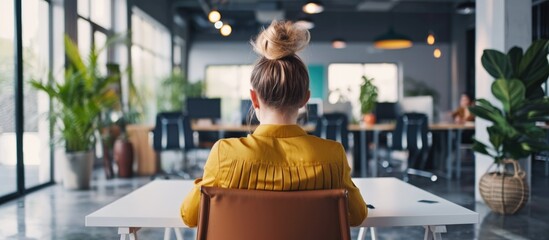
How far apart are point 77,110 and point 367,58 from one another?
9.51m

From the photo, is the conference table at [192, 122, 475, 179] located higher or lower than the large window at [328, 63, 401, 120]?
lower

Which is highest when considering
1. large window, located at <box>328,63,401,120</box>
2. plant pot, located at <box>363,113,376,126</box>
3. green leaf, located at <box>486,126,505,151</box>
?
large window, located at <box>328,63,401,120</box>

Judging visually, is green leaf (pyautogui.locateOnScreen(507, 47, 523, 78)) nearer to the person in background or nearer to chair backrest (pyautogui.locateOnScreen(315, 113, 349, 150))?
chair backrest (pyautogui.locateOnScreen(315, 113, 349, 150))

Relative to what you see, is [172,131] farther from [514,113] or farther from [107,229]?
[514,113]

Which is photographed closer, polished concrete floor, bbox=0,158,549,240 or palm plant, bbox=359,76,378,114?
polished concrete floor, bbox=0,158,549,240

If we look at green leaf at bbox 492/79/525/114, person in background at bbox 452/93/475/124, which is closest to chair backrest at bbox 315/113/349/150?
person in background at bbox 452/93/475/124

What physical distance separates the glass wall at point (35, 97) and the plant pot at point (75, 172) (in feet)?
1.11

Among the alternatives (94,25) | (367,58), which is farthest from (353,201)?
(367,58)

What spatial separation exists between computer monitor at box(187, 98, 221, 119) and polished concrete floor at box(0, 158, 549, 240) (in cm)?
155

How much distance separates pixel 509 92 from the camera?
14.2ft

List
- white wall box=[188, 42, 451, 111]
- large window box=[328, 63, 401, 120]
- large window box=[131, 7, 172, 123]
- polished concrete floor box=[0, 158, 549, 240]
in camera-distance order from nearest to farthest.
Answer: polished concrete floor box=[0, 158, 549, 240] < large window box=[131, 7, 172, 123] < white wall box=[188, 42, 451, 111] < large window box=[328, 63, 401, 120]

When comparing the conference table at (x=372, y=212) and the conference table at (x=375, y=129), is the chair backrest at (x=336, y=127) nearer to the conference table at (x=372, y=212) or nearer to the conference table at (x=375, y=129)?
the conference table at (x=375, y=129)

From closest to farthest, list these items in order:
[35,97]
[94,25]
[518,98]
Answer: [518,98]
[35,97]
[94,25]

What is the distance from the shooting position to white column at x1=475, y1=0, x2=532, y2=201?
4.93 metres
